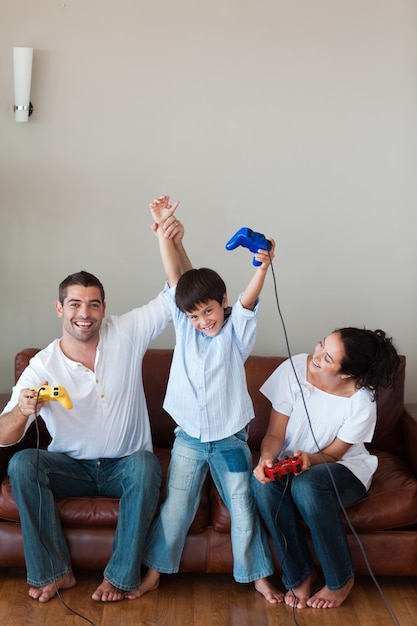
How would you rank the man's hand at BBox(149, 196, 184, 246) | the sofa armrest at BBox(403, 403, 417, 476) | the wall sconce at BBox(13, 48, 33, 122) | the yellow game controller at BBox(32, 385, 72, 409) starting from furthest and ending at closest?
the wall sconce at BBox(13, 48, 33, 122) → the sofa armrest at BBox(403, 403, 417, 476) → the man's hand at BBox(149, 196, 184, 246) → the yellow game controller at BBox(32, 385, 72, 409)

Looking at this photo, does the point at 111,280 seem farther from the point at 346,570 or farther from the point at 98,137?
the point at 346,570

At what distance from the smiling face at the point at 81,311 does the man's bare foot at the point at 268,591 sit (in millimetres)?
1060

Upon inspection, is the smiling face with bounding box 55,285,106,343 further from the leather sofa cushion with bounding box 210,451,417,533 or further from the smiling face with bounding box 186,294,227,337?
the leather sofa cushion with bounding box 210,451,417,533

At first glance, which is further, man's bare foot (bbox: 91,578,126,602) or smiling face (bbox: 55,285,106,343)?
smiling face (bbox: 55,285,106,343)

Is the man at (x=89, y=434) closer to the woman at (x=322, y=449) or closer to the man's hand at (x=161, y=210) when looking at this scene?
the man's hand at (x=161, y=210)

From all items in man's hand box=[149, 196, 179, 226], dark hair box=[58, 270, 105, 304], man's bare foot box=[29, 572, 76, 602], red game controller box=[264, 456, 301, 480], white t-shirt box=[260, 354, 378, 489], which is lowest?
man's bare foot box=[29, 572, 76, 602]

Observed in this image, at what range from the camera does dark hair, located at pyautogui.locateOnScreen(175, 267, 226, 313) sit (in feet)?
9.02

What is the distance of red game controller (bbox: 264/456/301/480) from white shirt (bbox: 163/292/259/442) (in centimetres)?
20

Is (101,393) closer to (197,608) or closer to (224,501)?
(224,501)

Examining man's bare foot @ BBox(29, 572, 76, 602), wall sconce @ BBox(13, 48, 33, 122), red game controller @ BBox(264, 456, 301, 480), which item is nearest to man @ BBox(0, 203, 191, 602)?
man's bare foot @ BBox(29, 572, 76, 602)

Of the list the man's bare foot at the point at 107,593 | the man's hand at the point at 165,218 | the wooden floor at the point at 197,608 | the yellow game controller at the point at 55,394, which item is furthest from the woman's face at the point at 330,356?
the man's bare foot at the point at 107,593

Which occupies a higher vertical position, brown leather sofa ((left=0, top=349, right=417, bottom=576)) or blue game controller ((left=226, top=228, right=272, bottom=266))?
blue game controller ((left=226, top=228, right=272, bottom=266))

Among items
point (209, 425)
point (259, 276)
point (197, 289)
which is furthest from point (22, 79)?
point (209, 425)

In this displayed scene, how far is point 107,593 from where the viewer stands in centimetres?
278
